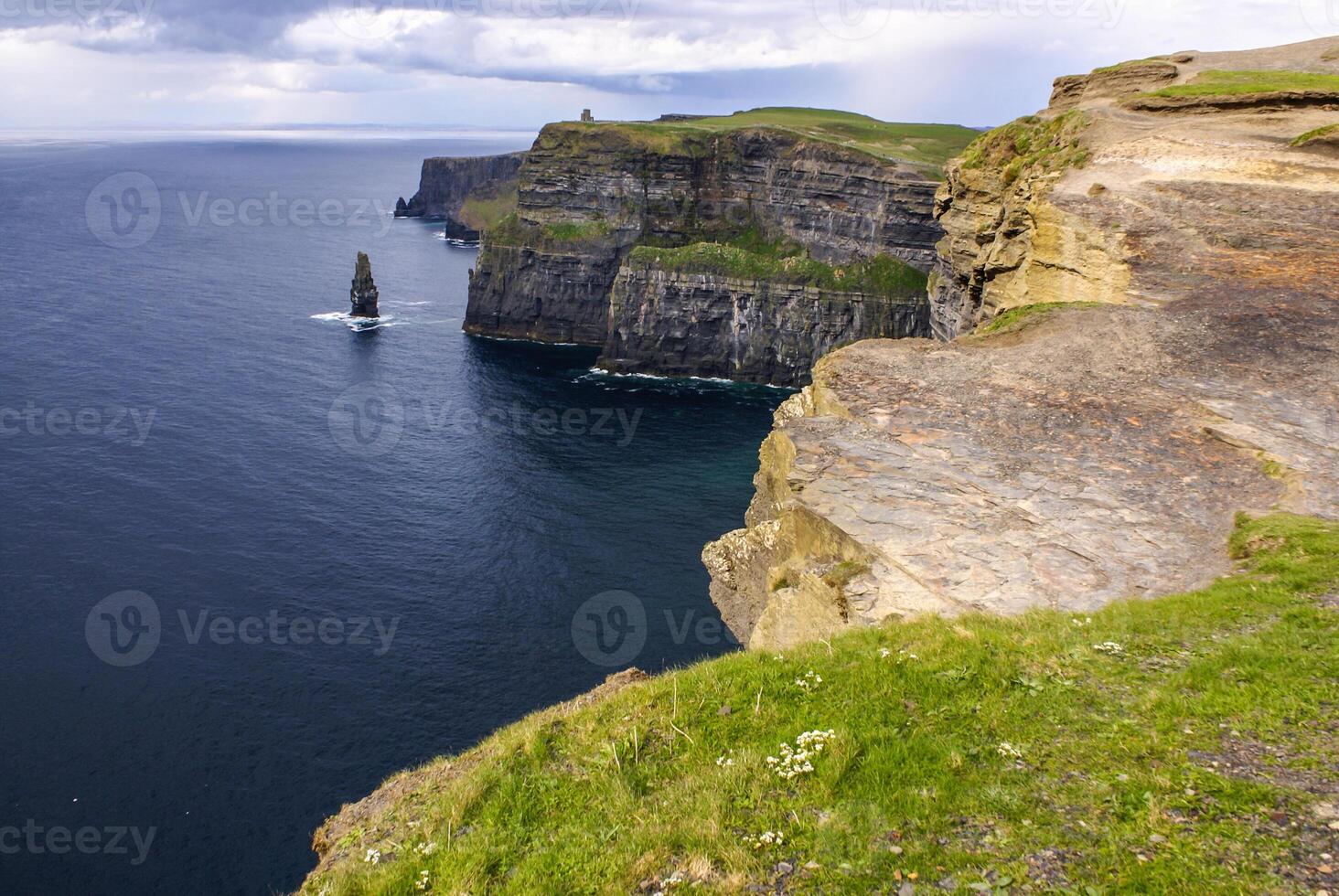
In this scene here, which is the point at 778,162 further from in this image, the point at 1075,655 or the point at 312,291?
the point at 1075,655

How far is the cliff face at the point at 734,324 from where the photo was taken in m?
116

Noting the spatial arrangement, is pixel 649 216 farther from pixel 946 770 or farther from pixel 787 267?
pixel 946 770

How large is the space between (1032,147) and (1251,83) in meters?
10.2

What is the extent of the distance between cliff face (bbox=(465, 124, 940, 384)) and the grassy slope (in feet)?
230

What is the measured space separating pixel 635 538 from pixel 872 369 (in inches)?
1667

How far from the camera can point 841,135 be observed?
139000mm

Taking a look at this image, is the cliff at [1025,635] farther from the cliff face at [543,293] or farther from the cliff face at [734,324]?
the cliff face at [543,293]

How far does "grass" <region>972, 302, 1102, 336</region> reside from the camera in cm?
2911

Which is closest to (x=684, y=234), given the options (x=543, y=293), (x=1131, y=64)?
(x=543, y=293)

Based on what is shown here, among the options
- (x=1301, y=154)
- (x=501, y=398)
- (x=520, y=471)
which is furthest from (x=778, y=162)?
(x=1301, y=154)

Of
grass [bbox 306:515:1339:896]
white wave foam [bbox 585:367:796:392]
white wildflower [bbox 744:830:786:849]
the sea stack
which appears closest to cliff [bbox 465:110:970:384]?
white wave foam [bbox 585:367:796:392]

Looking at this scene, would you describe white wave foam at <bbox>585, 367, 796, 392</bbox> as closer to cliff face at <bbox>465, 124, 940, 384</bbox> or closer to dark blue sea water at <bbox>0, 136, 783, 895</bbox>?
cliff face at <bbox>465, 124, 940, 384</bbox>

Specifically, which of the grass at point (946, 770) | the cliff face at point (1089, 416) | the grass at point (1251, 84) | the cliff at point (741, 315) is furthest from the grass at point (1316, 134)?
the cliff at point (741, 315)

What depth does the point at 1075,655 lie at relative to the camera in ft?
47.6
